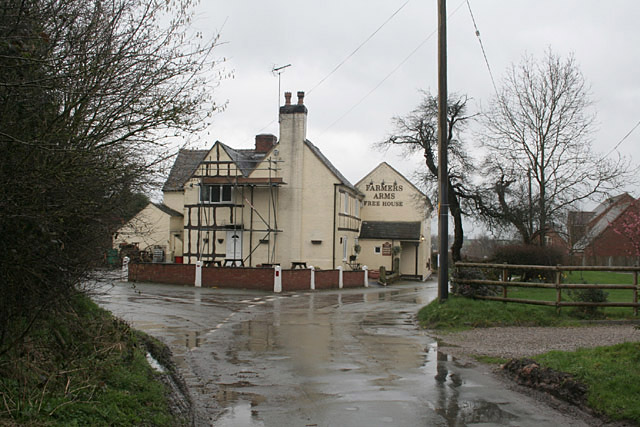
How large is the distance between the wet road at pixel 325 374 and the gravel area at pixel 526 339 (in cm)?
64

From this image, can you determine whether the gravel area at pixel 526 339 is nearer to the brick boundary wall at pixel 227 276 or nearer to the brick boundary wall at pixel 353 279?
the brick boundary wall at pixel 227 276

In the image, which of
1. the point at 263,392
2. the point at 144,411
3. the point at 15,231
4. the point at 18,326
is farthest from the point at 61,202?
the point at 263,392

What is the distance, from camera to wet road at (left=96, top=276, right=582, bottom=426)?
6930 millimetres

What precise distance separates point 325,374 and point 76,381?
4109mm

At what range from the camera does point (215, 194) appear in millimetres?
36625

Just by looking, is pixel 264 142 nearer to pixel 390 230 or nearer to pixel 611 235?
pixel 390 230

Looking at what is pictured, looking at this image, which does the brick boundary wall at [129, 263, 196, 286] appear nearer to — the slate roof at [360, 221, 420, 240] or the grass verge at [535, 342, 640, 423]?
the slate roof at [360, 221, 420, 240]

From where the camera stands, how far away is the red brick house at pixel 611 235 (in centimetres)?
3444

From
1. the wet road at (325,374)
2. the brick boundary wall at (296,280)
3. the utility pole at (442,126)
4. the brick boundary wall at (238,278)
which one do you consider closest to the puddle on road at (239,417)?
the wet road at (325,374)

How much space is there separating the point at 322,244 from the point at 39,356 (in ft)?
99.2

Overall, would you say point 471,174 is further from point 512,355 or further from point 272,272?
point 512,355

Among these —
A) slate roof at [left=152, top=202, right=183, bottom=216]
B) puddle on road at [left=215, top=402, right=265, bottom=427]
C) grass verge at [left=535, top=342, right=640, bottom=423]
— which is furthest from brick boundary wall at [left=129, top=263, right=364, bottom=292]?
puddle on road at [left=215, top=402, right=265, bottom=427]

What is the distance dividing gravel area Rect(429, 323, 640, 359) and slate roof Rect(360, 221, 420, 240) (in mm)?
30140

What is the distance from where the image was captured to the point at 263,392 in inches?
316
